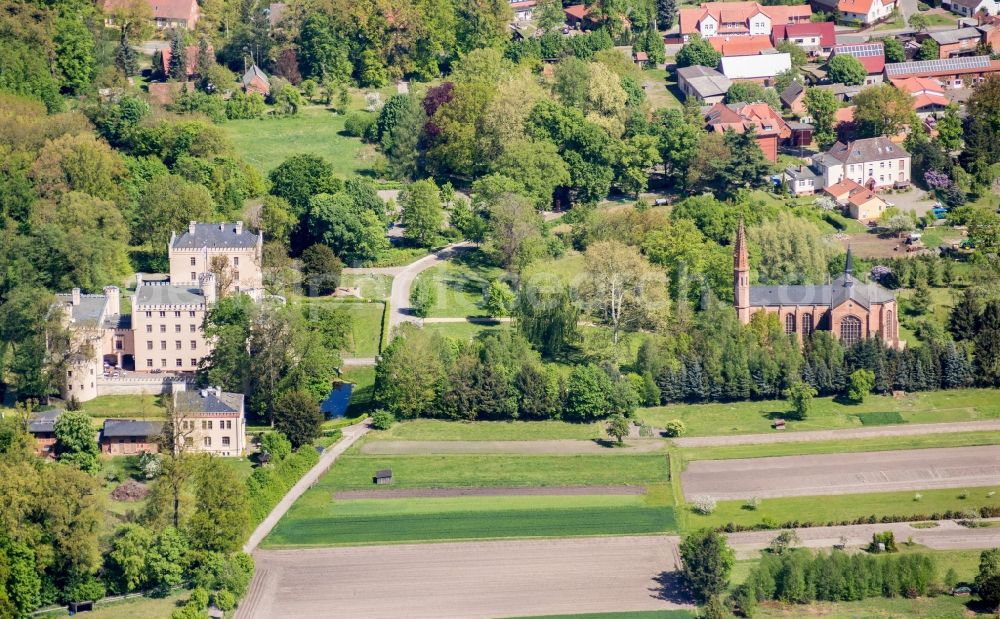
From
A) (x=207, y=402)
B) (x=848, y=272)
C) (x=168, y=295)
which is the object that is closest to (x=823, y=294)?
(x=848, y=272)

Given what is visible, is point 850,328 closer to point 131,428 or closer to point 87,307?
point 131,428

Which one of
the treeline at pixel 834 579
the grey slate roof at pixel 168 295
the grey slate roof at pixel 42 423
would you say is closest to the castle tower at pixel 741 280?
the treeline at pixel 834 579

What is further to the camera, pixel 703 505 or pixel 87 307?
pixel 87 307

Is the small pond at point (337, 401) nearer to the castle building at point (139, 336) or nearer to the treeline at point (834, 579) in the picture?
the castle building at point (139, 336)

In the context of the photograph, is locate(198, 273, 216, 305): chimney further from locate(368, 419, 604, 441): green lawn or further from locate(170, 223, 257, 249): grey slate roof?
locate(368, 419, 604, 441): green lawn

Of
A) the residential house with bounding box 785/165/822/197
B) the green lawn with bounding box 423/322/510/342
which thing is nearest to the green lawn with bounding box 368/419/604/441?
the green lawn with bounding box 423/322/510/342

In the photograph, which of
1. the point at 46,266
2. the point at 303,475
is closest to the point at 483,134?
the point at 46,266
